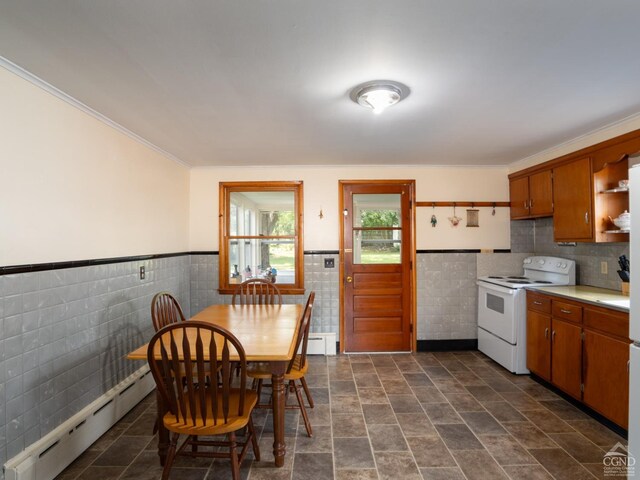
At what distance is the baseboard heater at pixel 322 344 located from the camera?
12.2 ft

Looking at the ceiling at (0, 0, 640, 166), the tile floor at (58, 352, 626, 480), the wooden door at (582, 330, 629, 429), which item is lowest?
the tile floor at (58, 352, 626, 480)

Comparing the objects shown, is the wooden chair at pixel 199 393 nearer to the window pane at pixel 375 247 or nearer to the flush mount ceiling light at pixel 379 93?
the flush mount ceiling light at pixel 379 93

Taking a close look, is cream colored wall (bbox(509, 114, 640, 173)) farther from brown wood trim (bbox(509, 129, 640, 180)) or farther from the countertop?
the countertop

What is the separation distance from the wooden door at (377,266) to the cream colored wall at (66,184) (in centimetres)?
214

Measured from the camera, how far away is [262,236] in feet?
12.6

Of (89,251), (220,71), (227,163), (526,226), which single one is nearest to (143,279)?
(89,251)

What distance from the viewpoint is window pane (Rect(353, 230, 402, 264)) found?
383cm

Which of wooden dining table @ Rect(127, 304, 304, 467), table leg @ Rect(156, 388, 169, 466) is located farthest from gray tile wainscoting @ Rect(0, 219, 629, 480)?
table leg @ Rect(156, 388, 169, 466)

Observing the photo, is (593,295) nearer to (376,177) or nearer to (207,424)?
(376,177)

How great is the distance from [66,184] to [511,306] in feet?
12.4

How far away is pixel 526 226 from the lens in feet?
12.7

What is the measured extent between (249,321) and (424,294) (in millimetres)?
2266

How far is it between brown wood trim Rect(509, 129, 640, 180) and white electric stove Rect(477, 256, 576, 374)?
95cm

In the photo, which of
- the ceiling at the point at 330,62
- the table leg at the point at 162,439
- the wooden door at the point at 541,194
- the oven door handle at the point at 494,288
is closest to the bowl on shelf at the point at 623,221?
the wooden door at the point at 541,194
